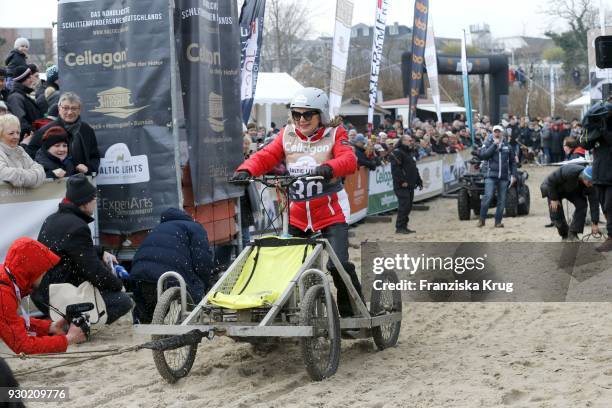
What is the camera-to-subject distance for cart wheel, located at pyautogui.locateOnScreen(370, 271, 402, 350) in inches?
314

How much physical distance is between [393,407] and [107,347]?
127 inches

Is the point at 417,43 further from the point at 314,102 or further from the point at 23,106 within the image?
the point at 314,102

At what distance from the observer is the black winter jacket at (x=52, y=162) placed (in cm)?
969

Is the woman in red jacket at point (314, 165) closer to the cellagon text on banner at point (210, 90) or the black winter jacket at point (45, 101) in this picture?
the cellagon text on banner at point (210, 90)

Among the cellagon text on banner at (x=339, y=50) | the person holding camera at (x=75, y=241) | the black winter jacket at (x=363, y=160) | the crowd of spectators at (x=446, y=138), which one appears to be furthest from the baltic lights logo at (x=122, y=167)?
the black winter jacket at (x=363, y=160)

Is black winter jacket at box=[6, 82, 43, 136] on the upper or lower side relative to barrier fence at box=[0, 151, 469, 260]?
upper

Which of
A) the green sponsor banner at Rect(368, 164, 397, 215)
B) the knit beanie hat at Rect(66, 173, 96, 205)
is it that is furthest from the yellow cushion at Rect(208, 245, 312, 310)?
the green sponsor banner at Rect(368, 164, 397, 215)

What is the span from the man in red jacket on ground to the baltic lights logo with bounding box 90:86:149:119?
10.1ft

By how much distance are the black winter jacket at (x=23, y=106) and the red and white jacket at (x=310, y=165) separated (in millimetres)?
3912

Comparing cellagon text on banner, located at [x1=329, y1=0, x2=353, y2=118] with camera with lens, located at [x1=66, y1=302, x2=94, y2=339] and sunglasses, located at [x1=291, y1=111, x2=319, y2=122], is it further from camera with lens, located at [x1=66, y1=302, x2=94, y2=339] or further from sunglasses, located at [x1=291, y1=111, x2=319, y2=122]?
camera with lens, located at [x1=66, y1=302, x2=94, y2=339]

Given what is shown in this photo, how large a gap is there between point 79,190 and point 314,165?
6.93ft

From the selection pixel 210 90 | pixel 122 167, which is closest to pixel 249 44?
pixel 210 90

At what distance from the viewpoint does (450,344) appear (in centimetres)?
812

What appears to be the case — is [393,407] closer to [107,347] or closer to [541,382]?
[541,382]
